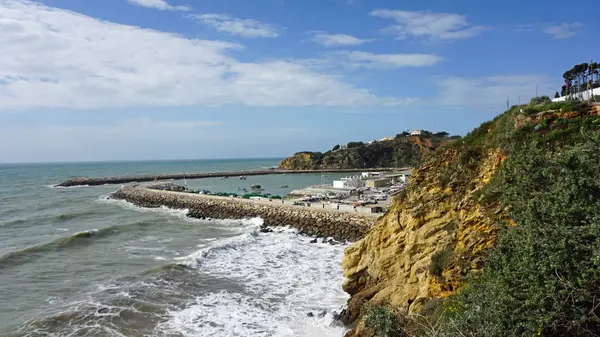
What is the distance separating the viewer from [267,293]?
698 inches

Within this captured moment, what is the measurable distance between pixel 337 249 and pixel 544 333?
18613 millimetres

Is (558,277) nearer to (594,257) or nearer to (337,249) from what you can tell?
(594,257)

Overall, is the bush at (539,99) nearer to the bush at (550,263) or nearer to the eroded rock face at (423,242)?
the eroded rock face at (423,242)

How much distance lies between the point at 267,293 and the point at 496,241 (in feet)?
33.4

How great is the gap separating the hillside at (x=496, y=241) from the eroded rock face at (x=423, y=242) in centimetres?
4

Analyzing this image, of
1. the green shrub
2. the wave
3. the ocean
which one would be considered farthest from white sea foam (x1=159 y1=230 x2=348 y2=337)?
the wave

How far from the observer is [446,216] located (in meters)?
13.8

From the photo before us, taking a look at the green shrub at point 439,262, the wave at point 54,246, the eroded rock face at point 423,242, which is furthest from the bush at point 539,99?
the wave at point 54,246

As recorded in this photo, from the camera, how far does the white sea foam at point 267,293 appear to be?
46.8ft

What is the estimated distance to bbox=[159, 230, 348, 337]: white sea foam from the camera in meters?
14.3

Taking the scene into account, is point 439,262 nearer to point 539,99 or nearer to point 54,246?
point 539,99

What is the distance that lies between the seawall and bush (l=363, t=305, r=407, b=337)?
17385 mm

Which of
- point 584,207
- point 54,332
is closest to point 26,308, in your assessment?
point 54,332

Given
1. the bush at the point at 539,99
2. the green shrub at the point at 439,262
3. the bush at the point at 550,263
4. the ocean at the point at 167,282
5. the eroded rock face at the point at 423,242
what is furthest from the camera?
the bush at the point at 539,99
